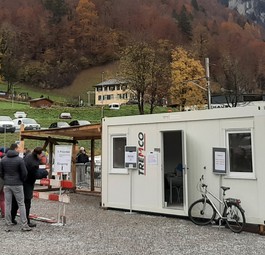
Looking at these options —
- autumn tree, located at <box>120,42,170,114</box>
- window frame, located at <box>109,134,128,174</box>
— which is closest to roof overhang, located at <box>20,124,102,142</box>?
window frame, located at <box>109,134,128,174</box>

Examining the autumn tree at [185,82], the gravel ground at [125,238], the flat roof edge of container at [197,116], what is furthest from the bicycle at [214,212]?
the autumn tree at [185,82]

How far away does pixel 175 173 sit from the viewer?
13047mm

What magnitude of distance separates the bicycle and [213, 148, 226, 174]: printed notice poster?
0.46 metres

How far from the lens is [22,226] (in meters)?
9.42

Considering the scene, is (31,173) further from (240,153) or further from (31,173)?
(240,153)

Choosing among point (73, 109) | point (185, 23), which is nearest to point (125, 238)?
point (73, 109)

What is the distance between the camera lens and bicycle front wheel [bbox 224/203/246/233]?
958 cm

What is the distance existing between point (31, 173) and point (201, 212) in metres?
4.20

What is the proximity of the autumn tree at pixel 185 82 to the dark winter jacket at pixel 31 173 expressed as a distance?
34739 millimetres

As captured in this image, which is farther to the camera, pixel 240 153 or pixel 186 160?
pixel 186 160

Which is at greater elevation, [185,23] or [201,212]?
[185,23]

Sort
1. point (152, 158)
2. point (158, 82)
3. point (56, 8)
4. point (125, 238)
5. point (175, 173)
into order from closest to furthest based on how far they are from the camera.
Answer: point (125, 238) < point (152, 158) < point (175, 173) < point (158, 82) < point (56, 8)

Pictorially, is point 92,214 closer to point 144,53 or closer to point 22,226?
point 22,226

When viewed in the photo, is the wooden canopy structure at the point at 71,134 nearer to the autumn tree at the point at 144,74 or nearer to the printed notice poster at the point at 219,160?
the printed notice poster at the point at 219,160
